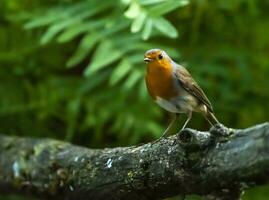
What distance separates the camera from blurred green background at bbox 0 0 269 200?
3.40 m

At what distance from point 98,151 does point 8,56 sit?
3.52 ft

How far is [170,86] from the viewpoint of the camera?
2.76m

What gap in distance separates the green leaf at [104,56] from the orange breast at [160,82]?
1.04 ft

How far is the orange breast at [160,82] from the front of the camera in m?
2.72

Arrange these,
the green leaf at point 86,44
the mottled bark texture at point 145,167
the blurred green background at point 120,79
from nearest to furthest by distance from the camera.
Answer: the mottled bark texture at point 145,167, the green leaf at point 86,44, the blurred green background at point 120,79

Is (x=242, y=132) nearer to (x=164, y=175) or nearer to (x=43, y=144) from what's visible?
(x=164, y=175)

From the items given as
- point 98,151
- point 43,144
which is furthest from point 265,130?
point 43,144

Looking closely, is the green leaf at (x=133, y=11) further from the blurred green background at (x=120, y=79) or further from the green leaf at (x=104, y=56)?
the blurred green background at (x=120, y=79)

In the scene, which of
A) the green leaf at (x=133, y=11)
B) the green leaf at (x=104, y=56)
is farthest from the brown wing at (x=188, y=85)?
the green leaf at (x=104, y=56)

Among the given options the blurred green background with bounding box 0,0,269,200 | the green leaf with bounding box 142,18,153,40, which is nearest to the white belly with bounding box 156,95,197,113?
the green leaf with bounding box 142,18,153,40

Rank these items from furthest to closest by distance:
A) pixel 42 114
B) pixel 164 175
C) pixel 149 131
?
pixel 42 114 → pixel 149 131 → pixel 164 175

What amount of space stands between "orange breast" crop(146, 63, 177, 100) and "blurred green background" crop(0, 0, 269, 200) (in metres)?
0.52

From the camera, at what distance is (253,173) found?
1.74 meters

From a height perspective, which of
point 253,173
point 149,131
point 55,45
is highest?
point 55,45
